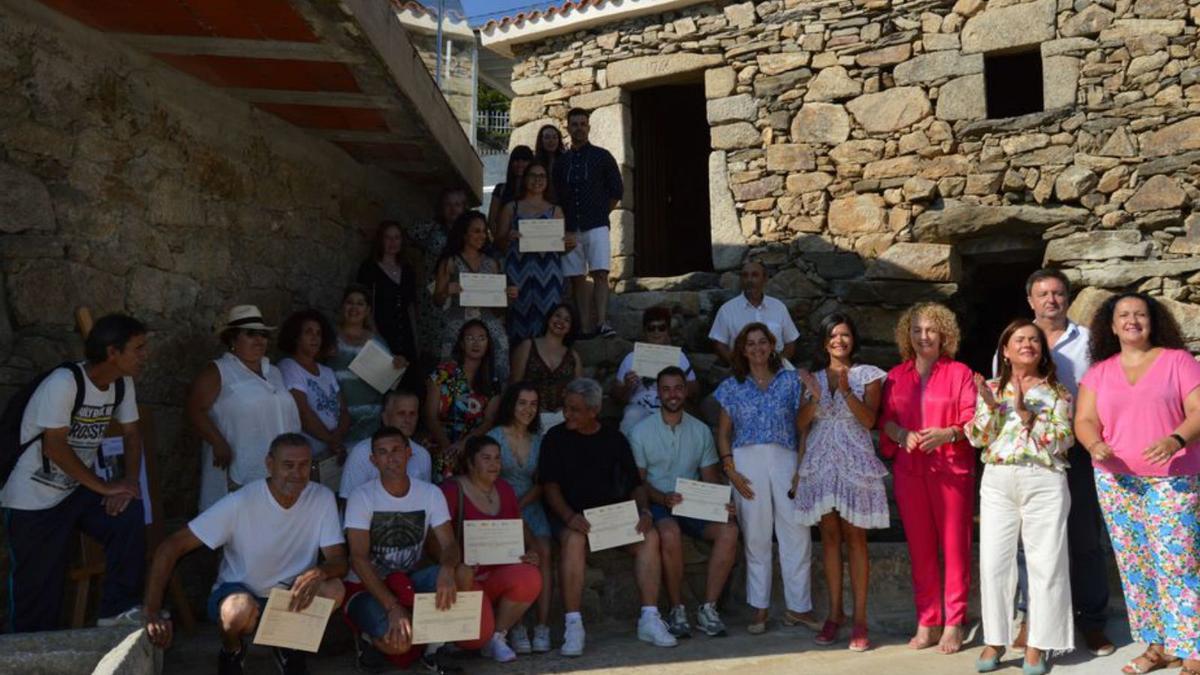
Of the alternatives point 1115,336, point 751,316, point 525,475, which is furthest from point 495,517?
point 1115,336

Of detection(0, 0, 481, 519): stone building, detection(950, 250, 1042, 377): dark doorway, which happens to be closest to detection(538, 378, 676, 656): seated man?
detection(0, 0, 481, 519): stone building

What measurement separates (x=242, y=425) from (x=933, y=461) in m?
2.93

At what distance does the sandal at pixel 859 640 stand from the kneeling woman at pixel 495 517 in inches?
52.6

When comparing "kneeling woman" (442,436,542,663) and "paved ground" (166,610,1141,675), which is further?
"kneeling woman" (442,436,542,663)

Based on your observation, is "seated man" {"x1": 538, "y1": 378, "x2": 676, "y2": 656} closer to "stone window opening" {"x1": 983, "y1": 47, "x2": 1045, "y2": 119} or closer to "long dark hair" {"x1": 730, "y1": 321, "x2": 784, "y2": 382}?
"long dark hair" {"x1": 730, "y1": 321, "x2": 784, "y2": 382}

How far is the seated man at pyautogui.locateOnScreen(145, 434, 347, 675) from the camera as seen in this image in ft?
12.3

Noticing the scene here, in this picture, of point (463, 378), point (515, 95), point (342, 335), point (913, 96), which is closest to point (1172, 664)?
point (463, 378)

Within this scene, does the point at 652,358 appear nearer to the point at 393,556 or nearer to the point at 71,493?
the point at 393,556

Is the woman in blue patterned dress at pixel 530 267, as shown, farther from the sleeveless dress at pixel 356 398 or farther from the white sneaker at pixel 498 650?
the white sneaker at pixel 498 650

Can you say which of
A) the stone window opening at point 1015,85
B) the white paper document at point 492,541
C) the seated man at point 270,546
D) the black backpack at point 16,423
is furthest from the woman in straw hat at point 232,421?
the stone window opening at point 1015,85

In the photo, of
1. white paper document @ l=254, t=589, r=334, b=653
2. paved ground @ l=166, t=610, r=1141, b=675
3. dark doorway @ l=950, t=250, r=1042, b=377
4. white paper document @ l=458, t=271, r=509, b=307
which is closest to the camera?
white paper document @ l=254, t=589, r=334, b=653

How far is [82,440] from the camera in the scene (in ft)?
12.1

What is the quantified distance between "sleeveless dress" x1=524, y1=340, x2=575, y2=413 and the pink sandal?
1881 mm

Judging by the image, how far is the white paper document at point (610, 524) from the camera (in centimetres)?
448
